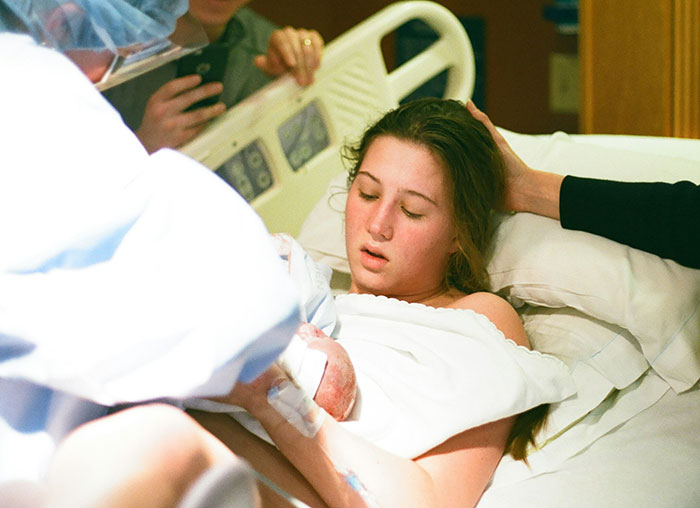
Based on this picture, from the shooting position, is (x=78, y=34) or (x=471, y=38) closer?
(x=78, y=34)

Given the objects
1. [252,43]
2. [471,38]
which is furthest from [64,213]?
[471,38]

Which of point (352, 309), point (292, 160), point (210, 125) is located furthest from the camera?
point (292, 160)

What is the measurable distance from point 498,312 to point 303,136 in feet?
2.28

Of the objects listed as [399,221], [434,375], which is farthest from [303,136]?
[434,375]

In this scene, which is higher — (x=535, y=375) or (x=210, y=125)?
(x=210, y=125)

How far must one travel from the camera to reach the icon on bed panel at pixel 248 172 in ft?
5.32

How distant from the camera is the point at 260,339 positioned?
0.70 meters

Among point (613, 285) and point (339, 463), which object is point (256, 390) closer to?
point (339, 463)

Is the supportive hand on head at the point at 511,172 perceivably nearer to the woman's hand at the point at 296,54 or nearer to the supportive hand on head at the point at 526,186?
the supportive hand on head at the point at 526,186

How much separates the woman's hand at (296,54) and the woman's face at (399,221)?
1.26ft

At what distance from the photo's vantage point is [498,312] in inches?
49.9

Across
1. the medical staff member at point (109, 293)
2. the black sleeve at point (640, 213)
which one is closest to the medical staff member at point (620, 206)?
the black sleeve at point (640, 213)

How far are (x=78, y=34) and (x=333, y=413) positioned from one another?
0.61m

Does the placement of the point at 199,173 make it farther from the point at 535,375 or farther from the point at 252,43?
the point at 252,43
